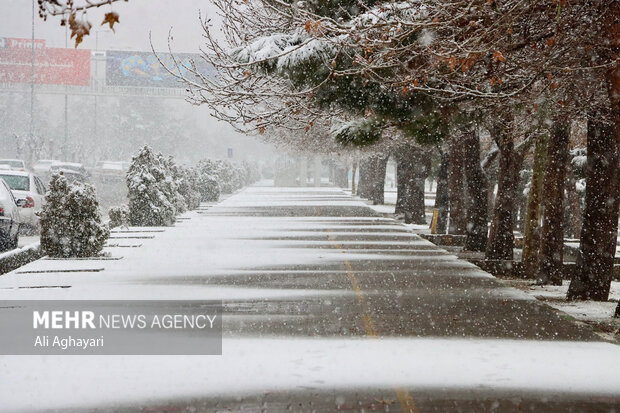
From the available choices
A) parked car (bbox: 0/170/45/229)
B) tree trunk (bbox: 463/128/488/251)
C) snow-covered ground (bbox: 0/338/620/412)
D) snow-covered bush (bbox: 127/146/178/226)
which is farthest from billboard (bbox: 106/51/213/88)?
snow-covered ground (bbox: 0/338/620/412)

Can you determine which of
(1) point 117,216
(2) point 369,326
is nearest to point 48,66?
(1) point 117,216

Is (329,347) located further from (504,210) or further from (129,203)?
(129,203)

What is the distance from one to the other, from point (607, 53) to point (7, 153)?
98.6 m

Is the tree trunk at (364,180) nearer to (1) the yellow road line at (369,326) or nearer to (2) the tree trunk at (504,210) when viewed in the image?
(2) the tree trunk at (504,210)

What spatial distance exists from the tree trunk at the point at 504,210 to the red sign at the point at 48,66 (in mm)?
58309

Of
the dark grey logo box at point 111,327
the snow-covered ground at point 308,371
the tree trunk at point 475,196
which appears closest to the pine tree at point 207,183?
the tree trunk at point 475,196

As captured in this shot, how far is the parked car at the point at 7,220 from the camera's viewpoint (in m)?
17.3

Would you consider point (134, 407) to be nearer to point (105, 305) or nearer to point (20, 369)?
point (20, 369)

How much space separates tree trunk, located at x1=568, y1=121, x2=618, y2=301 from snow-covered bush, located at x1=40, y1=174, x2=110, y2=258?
9.02m

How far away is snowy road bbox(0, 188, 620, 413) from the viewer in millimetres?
7383

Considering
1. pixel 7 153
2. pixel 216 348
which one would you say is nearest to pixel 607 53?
pixel 216 348

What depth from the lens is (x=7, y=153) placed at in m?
102

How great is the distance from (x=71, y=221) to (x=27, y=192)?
672 centimetres

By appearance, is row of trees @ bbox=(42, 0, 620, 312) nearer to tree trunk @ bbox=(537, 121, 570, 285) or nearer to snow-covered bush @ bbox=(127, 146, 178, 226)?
tree trunk @ bbox=(537, 121, 570, 285)
